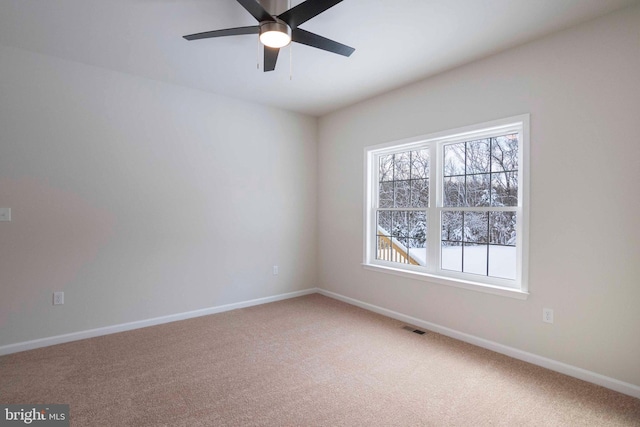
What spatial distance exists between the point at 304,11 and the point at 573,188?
2362 millimetres

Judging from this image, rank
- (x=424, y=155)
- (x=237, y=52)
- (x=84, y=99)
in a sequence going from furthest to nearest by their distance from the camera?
(x=424, y=155) < (x=84, y=99) < (x=237, y=52)

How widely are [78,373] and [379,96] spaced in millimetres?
4057

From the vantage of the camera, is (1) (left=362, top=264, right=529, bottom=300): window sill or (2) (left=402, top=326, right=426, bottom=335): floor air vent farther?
(2) (left=402, top=326, right=426, bottom=335): floor air vent

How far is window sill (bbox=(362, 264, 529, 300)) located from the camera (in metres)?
2.80

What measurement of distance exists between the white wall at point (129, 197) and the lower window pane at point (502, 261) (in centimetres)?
266

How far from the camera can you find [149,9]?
231 centimetres

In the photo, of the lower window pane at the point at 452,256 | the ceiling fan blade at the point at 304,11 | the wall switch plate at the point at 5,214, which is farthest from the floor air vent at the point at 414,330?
the wall switch plate at the point at 5,214

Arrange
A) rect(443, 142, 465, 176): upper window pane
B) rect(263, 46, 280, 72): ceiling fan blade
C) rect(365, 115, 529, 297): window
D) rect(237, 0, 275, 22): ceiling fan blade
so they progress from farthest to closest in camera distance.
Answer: rect(443, 142, 465, 176): upper window pane
rect(365, 115, 529, 297): window
rect(263, 46, 280, 72): ceiling fan blade
rect(237, 0, 275, 22): ceiling fan blade

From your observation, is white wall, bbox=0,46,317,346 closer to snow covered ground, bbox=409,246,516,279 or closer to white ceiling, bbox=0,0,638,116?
white ceiling, bbox=0,0,638,116

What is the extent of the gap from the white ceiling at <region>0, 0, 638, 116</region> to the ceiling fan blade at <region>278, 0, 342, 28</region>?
40cm

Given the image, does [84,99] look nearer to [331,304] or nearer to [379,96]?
[379,96]

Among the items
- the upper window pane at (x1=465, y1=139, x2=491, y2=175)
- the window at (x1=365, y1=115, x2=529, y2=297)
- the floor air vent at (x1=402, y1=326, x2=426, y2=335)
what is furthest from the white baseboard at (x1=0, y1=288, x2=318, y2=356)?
the upper window pane at (x1=465, y1=139, x2=491, y2=175)

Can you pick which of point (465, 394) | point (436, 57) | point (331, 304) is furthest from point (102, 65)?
point (465, 394)

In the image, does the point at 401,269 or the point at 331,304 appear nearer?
the point at 401,269
